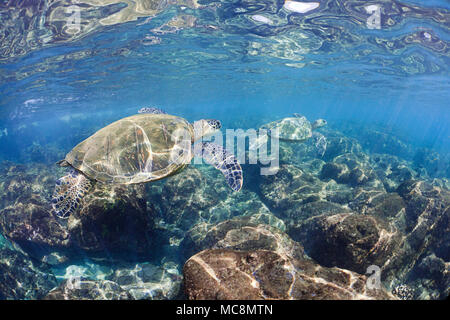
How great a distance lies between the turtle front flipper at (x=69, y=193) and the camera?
5.10 m

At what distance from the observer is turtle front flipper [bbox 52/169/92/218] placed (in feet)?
16.7

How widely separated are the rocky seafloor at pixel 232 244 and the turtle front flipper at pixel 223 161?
1.43 meters

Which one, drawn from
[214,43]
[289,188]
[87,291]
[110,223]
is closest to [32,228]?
[110,223]

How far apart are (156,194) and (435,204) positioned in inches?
409

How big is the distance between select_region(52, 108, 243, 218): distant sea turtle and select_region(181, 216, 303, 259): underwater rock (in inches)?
53.1

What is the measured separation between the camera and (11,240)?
678 centimetres

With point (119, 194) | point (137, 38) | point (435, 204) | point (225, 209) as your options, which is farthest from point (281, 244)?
point (137, 38)

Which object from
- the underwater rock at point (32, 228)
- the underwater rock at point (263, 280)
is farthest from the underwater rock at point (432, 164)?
the underwater rock at point (32, 228)

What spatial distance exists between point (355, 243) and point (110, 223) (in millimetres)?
6341

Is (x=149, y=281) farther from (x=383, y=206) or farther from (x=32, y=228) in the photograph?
(x=383, y=206)

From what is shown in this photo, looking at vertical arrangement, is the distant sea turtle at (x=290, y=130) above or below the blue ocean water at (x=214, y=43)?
below

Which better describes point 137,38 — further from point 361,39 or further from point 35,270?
point 361,39

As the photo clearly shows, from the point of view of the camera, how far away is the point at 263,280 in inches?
117

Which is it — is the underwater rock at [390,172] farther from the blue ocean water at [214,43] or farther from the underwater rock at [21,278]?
the underwater rock at [21,278]
